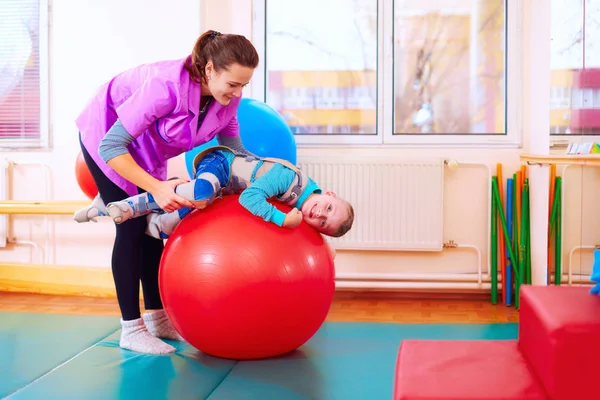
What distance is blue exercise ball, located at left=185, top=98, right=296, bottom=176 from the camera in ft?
9.72

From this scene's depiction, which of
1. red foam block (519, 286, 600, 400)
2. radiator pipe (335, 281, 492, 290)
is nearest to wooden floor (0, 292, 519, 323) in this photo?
radiator pipe (335, 281, 492, 290)

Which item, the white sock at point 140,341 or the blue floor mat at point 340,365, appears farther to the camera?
the white sock at point 140,341

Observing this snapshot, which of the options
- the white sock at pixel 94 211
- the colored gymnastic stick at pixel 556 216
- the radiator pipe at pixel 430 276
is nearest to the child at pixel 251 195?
the white sock at pixel 94 211

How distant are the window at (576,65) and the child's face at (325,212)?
87 centimetres

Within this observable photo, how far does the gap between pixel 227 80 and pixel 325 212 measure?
58 cm

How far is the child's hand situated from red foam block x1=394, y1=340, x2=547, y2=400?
1.90 feet

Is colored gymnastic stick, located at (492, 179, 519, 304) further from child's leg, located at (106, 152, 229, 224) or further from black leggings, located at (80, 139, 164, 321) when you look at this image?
black leggings, located at (80, 139, 164, 321)

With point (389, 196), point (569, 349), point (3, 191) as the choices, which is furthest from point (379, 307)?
point (3, 191)

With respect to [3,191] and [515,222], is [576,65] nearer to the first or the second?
[515,222]

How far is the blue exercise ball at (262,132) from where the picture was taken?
296 cm

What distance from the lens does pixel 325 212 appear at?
2.34 metres

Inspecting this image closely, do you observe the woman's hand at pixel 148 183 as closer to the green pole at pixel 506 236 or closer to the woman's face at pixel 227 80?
the woman's face at pixel 227 80

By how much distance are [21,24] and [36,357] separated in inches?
92.9

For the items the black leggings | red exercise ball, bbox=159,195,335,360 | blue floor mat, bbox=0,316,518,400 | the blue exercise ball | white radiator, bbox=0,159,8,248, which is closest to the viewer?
blue floor mat, bbox=0,316,518,400
